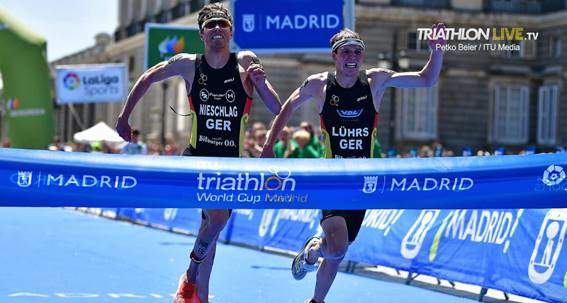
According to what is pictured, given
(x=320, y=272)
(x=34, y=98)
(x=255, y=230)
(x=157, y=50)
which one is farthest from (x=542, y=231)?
(x=34, y=98)

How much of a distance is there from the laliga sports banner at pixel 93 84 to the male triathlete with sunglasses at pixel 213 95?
19.9m

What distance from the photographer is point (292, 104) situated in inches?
319

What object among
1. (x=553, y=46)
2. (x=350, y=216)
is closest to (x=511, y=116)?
(x=553, y=46)

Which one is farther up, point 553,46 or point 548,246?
point 553,46

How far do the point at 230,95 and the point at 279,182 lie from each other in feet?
2.87

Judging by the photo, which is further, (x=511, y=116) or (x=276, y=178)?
(x=511, y=116)

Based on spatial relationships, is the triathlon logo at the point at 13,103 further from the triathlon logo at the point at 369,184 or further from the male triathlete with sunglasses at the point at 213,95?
the triathlon logo at the point at 369,184

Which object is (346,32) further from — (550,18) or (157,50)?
(550,18)

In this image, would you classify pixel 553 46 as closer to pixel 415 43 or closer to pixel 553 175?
pixel 415 43

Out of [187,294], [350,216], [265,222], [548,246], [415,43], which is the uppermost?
[415,43]

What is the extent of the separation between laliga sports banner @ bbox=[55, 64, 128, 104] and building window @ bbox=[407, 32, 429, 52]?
20123mm

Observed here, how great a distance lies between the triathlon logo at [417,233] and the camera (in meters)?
12.1

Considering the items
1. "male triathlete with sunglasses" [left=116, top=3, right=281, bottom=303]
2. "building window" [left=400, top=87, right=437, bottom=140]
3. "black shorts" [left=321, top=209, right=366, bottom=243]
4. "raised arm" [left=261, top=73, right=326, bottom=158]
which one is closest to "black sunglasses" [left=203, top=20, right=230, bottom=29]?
"male triathlete with sunglasses" [left=116, top=3, right=281, bottom=303]

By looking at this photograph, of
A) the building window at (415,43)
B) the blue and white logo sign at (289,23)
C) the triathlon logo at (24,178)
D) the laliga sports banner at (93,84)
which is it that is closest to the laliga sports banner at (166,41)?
the blue and white logo sign at (289,23)
